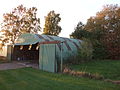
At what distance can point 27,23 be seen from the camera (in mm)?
26844

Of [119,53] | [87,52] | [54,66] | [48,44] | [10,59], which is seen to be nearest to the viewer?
[54,66]

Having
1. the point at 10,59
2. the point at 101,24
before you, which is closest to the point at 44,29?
the point at 101,24

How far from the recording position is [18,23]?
85.6 ft

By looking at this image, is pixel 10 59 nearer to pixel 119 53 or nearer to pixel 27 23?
pixel 27 23

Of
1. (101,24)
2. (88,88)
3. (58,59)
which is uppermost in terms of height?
(101,24)

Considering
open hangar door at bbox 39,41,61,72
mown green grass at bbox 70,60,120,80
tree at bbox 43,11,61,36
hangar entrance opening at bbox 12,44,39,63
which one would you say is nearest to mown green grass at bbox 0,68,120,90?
mown green grass at bbox 70,60,120,80

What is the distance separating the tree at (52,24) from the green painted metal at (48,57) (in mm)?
19785

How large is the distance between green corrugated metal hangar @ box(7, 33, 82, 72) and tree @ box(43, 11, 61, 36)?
438 inches

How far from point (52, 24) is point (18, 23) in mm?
8801

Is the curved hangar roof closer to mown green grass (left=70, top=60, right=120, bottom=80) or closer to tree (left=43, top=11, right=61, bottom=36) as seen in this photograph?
mown green grass (left=70, top=60, right=120, bottom=80)

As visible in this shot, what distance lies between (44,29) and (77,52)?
1786cm

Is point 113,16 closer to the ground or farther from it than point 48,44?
farther from it

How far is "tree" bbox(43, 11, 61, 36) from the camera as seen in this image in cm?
3234

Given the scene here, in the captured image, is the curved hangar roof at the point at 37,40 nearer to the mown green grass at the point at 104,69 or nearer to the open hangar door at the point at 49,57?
the open hangar door at the point at 49,57
